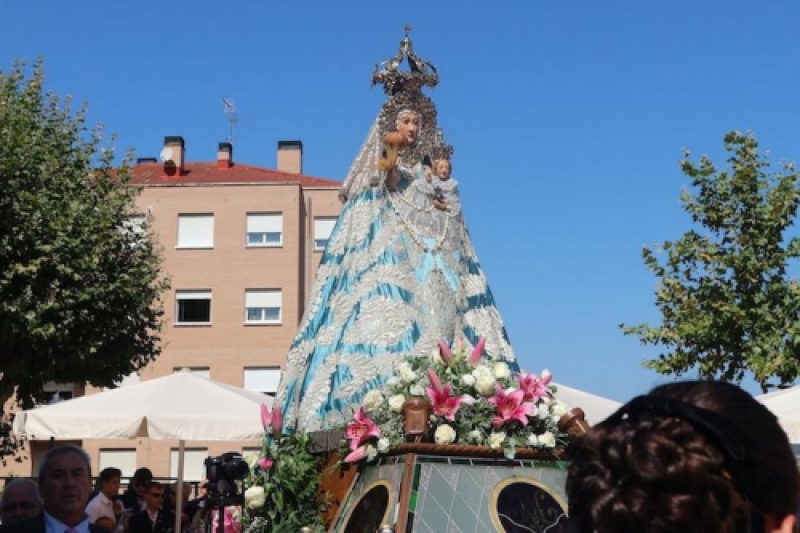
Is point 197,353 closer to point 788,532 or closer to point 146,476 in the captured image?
point 146,476

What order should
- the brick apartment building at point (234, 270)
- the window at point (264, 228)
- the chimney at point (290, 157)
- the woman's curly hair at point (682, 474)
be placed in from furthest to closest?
the chimney at point (290, 157) → the window at point (264, 228) → the brick apartment building at point (234, 270) → the woman's curly hair at point (682, 474)

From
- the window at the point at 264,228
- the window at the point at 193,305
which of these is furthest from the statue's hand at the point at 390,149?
the window at the point at 193,305

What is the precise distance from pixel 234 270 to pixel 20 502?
35.9m

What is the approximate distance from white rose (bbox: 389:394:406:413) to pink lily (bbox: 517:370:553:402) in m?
0.62

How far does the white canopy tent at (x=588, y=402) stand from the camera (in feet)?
28.3

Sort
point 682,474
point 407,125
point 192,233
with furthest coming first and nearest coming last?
point 192,233 → point 407,125 → point 682,474

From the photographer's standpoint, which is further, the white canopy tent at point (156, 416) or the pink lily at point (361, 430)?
the white canopy tent at point (156, 416)

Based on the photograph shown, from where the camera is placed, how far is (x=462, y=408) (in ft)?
19.2

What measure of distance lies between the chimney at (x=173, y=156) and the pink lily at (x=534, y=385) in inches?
1556

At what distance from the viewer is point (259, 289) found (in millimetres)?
41406

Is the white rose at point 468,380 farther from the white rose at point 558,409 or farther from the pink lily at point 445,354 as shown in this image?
the white rose at point 558,409

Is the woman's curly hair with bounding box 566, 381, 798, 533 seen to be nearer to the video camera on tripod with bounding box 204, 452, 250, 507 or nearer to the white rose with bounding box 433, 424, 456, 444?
the white rose with bounding box 433, 424, 456, 444

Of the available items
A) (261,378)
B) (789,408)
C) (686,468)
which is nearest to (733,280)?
(789,408)

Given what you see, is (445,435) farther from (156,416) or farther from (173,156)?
(173,156)
